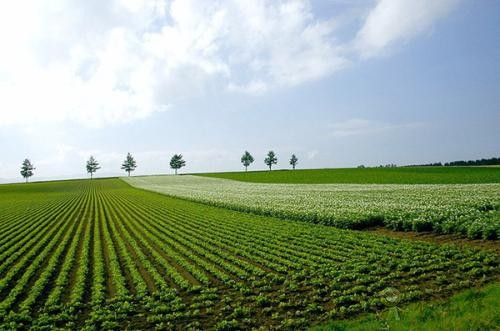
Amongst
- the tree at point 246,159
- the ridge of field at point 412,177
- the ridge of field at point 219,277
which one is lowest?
the ridge of field at point 219,277

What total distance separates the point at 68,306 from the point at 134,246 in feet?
30.2

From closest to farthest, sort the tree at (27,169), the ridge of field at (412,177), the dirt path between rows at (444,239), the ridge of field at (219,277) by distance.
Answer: the ridge of field at (219,277) → the dirt path between rows at (444,239) → the ridge of field at (412,177) → the tree at (27,169)

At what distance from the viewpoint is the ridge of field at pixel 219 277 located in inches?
414

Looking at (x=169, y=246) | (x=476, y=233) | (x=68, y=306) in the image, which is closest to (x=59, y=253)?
(x=169, y=246)

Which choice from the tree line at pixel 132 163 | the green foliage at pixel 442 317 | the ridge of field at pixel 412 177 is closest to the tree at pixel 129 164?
the tree line at pixel 132 163

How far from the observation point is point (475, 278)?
1218cm

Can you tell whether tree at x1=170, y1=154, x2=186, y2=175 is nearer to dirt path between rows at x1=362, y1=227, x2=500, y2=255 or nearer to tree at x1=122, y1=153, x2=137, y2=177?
tree at x1=122, y1=153, x2=137, y2=177

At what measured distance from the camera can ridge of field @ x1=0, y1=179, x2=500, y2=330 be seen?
10.5 m

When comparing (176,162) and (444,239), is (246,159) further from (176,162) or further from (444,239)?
(444,239)

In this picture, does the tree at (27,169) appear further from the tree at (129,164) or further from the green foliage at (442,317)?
the green foliage at (442,317)

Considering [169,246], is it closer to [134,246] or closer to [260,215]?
[134,246]

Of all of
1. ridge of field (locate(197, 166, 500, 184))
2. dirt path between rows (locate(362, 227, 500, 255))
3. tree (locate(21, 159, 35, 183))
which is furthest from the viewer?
tree (locate(21, 159, 35, 183))

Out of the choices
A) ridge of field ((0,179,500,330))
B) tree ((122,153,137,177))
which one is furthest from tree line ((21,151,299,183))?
ridge of field ((0,179,500,330))

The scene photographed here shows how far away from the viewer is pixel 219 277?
14203 mm
